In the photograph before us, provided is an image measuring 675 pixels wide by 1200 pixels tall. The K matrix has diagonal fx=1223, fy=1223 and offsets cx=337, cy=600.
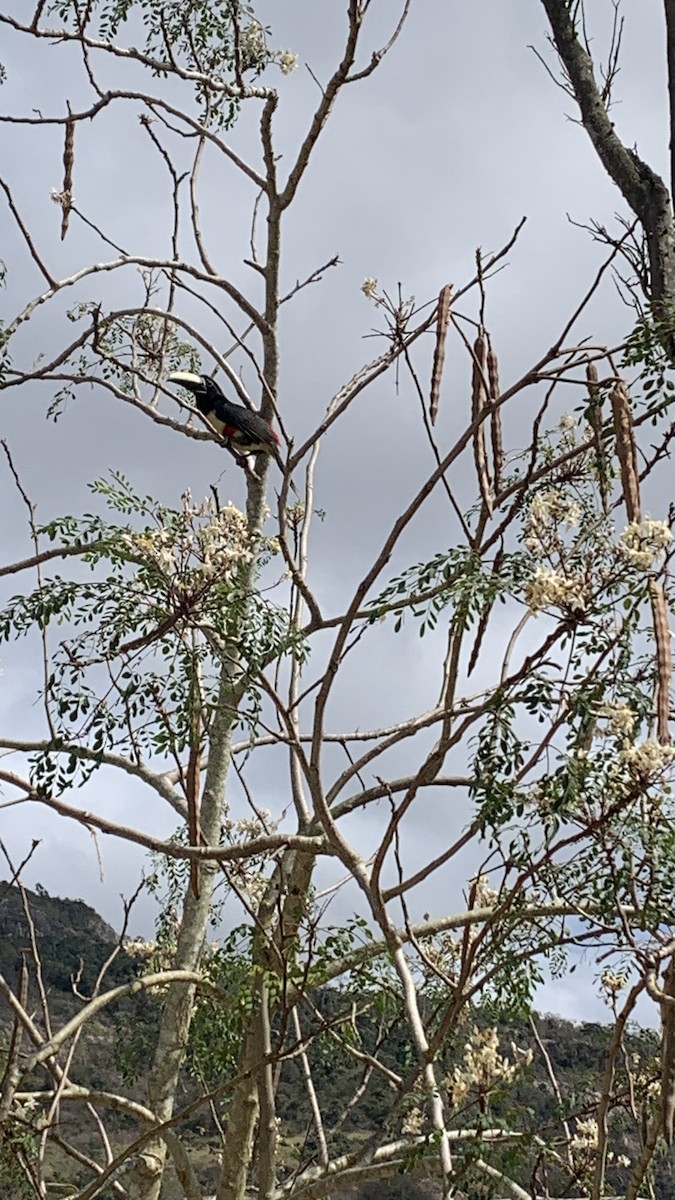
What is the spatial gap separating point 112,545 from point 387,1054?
283 inches

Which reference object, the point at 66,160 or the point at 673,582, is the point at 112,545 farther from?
the point at 66,160

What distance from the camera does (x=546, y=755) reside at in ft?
8.28

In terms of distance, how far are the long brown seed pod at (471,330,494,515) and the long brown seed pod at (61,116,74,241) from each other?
9.66ft

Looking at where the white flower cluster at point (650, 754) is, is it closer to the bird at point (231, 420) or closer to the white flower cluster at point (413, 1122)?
the white flower cluster at point (413, 1122)

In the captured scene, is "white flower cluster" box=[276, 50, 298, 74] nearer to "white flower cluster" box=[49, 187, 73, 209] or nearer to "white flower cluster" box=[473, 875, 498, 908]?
"white flower cluster" box=[49, 187, 73, 209]

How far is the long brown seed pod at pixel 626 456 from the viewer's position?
7.38 ft

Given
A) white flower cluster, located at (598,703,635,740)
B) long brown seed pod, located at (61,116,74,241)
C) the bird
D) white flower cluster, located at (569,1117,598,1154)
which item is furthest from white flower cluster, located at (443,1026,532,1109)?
long brown seed pod, located at (61,116,74,241)

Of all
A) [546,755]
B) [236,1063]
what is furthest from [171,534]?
[236,1063]

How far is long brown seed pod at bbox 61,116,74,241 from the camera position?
5062mm

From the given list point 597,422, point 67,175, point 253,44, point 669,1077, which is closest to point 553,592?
point 597,422

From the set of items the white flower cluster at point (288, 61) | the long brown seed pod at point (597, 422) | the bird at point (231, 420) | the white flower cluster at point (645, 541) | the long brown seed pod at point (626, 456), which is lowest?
the white flower cluster at point (645, 541)

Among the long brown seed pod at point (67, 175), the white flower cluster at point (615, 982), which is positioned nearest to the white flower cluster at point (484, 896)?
the white flower cluster at point (615, 982)

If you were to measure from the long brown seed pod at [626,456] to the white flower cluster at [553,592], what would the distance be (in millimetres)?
172

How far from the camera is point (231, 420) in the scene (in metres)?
4.97
